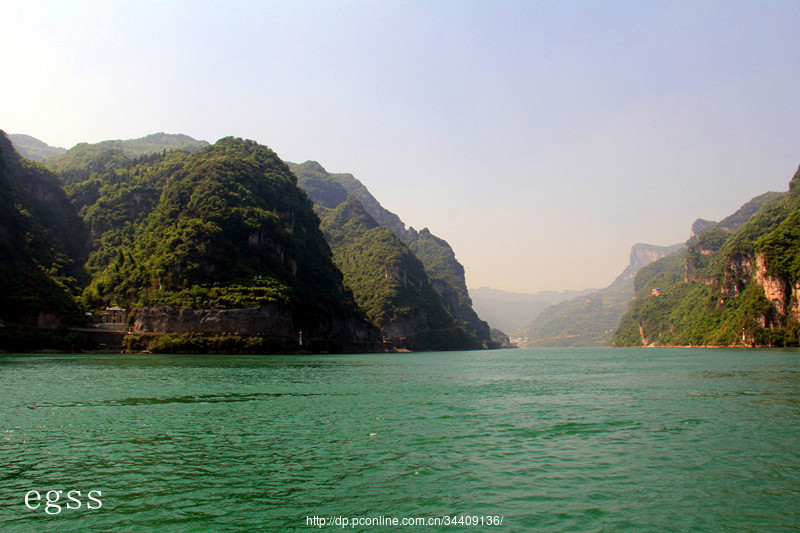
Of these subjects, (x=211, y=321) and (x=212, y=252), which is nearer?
(x=211, y=321)

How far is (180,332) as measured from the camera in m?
129

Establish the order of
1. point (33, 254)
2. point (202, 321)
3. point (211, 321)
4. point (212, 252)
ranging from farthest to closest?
point (33, 254) < point (212, 252) < point (211, 321) < point (202, 321)

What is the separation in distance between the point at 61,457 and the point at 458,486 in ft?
52.8

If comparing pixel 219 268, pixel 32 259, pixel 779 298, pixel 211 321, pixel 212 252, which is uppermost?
pixel 212 252

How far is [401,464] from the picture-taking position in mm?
19625

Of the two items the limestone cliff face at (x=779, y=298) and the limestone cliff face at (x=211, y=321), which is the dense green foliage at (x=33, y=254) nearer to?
the limestone cliff face at (x=211, y=321)

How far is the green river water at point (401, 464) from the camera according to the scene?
1400cm

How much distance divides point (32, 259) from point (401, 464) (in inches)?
6180

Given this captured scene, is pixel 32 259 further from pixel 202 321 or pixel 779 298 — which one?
pixel 779 298

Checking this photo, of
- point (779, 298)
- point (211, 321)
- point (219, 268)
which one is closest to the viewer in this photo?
point (211, 321)

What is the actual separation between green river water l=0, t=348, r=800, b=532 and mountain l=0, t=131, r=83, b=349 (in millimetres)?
96556

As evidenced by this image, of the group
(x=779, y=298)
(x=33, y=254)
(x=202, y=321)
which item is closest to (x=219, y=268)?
(x=202, y=321)

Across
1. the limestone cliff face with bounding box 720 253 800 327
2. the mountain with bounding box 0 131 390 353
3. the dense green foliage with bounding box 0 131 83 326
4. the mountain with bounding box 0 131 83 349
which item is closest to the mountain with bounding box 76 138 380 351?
the mountain with bounding box 0 131 390 353

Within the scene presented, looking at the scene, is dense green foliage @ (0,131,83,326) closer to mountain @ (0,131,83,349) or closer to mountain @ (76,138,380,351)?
mountain @ (0,131,83,349)
